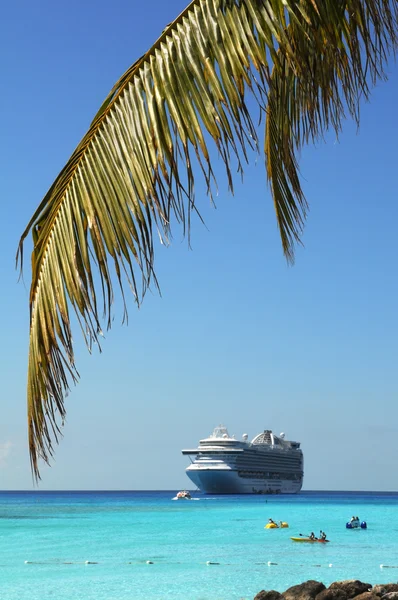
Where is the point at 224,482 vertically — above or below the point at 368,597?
above

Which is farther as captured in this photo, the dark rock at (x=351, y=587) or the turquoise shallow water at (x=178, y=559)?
the turquoise shallow water at (x=178, y=559)

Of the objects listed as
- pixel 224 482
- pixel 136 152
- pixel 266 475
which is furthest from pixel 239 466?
pixel 136 152

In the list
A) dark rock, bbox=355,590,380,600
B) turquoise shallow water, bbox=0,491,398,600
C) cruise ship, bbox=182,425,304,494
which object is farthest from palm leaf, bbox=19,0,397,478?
cruise ship, bbox=182,425,304,494

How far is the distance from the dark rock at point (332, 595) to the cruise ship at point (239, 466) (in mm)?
69558

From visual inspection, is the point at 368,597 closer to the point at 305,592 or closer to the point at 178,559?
the point at 305,592

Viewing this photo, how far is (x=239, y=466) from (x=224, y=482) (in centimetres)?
221

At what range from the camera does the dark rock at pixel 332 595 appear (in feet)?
49.4

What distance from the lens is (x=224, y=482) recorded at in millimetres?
85375

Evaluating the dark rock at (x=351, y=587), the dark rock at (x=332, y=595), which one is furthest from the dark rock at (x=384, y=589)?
the dark rock at (x=332, y=595)

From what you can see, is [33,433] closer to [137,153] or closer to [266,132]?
[137,153]

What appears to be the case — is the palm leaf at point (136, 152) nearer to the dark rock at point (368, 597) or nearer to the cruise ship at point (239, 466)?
the dark rock at point (368, 597)

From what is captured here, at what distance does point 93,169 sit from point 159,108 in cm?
24

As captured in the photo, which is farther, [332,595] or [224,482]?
[224,482]

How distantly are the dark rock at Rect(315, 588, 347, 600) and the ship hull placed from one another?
228 ft
